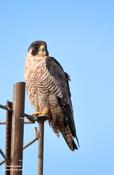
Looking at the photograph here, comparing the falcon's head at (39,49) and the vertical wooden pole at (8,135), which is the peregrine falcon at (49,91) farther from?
the vertical wooden pole at (8,135)

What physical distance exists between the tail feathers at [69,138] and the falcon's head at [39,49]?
1637 millimetres

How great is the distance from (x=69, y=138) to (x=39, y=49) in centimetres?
204

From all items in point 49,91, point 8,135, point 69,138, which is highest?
point 49,91

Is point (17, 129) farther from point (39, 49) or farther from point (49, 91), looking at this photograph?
point (39, 49)

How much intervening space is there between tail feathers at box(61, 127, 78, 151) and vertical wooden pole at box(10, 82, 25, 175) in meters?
4.78

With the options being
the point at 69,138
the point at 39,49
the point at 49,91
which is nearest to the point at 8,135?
the point at 69,138

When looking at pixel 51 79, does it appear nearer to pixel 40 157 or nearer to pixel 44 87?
pixel 44 87

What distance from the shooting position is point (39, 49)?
1173 cm

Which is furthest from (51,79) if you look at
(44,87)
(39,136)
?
(39,136)

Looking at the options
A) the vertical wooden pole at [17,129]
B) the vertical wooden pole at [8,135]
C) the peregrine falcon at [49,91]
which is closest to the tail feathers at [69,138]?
the peregrine falcon at [49,91]

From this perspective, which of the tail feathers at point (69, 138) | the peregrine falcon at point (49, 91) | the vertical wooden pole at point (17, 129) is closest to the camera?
the vertical wooden pole at point (17, 129)

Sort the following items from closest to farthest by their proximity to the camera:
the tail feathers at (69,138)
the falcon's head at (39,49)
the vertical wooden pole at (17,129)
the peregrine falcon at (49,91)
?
the vertical wooden pole at (17,129) < the tail feathers at (69,138) < the peregrine falcon at (49,91) < the falcon's head at (39,49)

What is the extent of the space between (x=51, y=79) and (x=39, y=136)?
489 cm

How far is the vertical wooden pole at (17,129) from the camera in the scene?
5.77m
